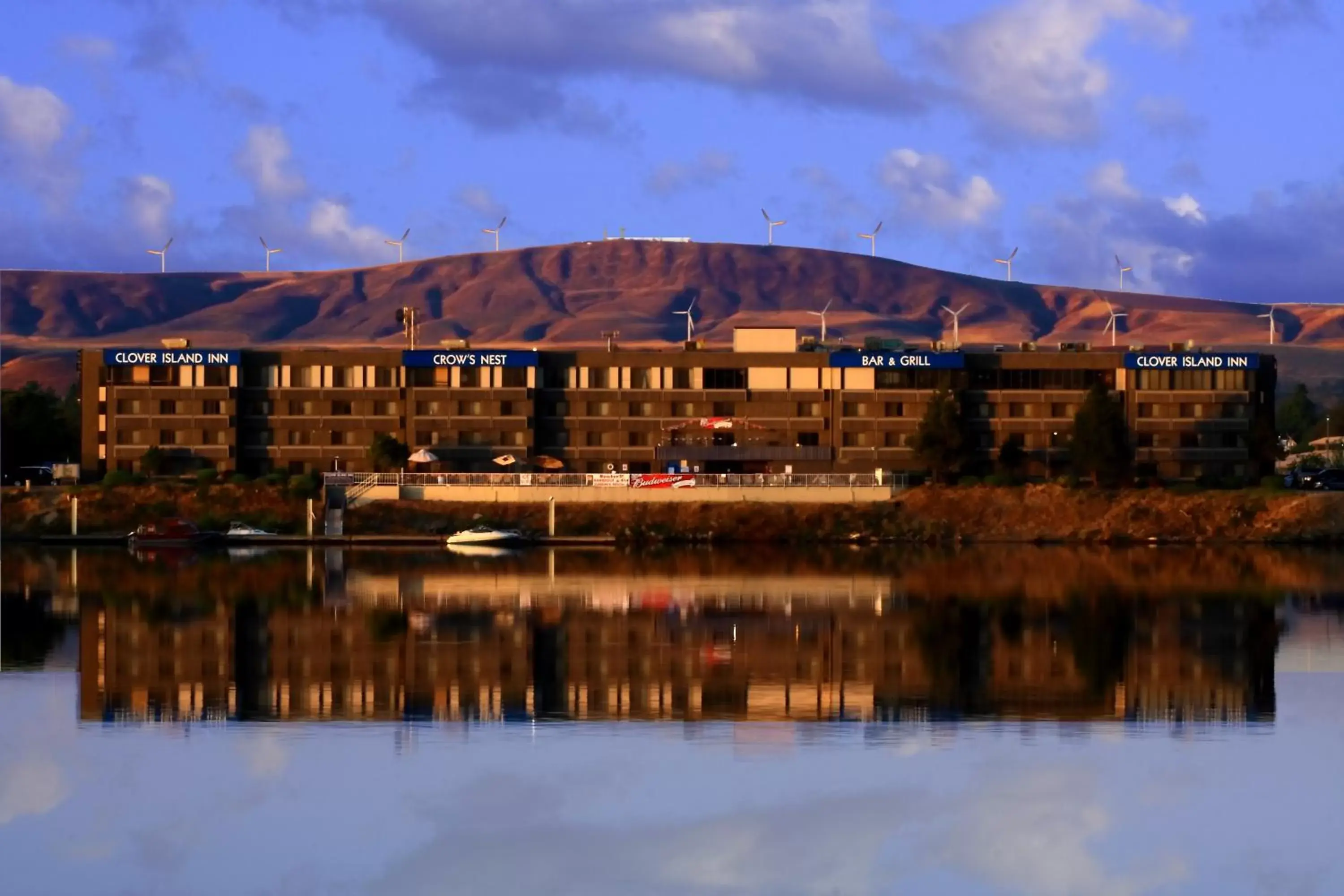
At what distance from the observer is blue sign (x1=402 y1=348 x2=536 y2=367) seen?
155 metres

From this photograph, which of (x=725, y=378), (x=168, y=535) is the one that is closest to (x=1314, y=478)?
(x=725, y=378)

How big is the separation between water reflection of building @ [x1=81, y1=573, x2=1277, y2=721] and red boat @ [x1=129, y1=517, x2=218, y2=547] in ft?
140

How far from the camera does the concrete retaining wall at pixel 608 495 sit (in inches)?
5556

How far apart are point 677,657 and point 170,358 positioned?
320ft

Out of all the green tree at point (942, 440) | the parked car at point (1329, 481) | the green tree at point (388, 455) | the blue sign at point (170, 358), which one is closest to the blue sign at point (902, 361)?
the green tree at point (942, 440)

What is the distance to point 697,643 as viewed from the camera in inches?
2766

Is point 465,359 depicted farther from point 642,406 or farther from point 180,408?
point 180,408

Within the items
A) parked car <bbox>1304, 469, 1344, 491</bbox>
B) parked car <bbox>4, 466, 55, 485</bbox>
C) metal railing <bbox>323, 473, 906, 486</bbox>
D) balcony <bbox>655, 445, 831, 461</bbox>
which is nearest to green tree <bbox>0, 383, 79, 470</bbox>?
parked car <bbox>4, 466, 55, 485</bbox>

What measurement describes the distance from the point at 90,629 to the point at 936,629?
106 feet

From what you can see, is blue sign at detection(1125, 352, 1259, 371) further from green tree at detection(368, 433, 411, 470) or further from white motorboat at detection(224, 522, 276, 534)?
white motorboat at detection(224, 522, 276, 534)

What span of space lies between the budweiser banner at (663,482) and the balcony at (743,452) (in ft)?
32.2

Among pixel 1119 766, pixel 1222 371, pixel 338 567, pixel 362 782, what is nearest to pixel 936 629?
pixel 1119 766

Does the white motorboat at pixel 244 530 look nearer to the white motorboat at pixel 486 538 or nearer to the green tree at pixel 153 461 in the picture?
the white motorboat at pixel 486 538

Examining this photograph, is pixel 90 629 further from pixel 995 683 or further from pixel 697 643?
pixel 995 683
